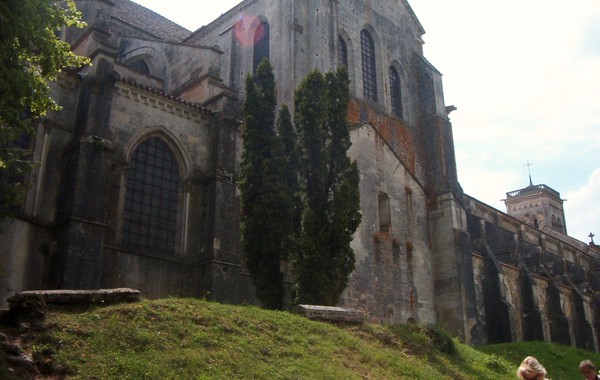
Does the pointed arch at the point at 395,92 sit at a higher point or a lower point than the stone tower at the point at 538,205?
lower

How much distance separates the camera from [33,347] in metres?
9.53

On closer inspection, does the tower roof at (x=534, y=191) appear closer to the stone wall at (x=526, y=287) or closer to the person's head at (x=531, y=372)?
the stone wall at (x=526, y=287)

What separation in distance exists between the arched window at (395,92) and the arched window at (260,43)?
6.92 meters

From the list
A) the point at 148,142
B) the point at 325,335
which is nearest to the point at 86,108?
the point at 148,142

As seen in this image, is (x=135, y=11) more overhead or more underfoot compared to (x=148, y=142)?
more overhead

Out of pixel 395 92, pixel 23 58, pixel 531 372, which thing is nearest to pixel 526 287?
pixel 395 92

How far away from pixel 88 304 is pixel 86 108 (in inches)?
356

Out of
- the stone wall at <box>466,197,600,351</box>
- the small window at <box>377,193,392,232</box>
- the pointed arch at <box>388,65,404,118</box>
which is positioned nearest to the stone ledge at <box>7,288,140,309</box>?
the small window at <box>377,193,392,232</box>

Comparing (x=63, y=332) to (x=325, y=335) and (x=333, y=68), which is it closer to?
(x=325, y=335)

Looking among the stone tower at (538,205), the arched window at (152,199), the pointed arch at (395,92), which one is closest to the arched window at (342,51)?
the pointed arch at (395,92)

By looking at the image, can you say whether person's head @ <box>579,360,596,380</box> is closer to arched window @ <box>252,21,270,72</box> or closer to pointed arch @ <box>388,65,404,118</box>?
arched window @ <box>252,21,270,72</box>

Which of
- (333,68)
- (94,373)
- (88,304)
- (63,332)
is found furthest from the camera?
(333,68)

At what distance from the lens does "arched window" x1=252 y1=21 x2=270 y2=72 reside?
2827 centimetres

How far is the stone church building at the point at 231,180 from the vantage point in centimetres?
1830
